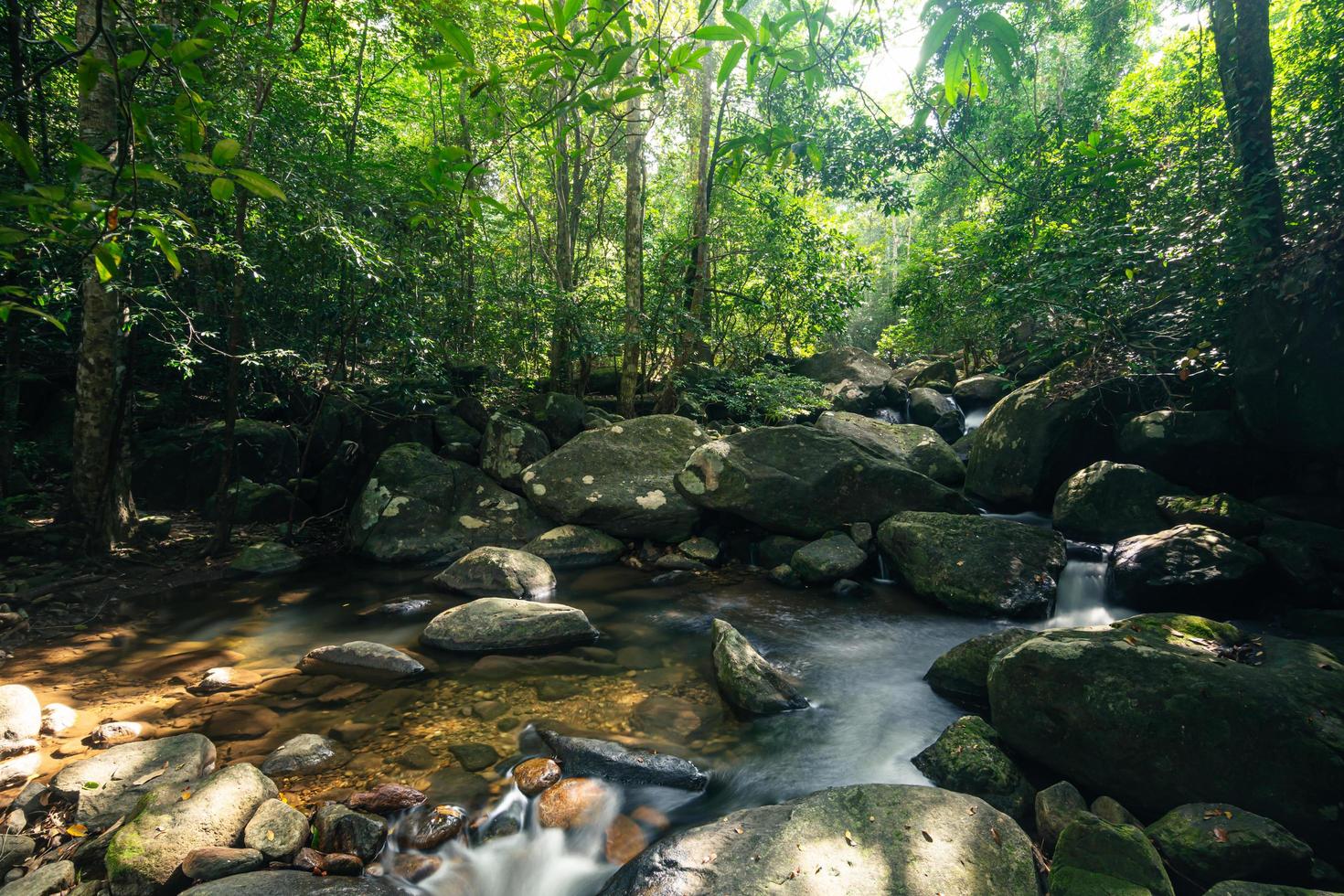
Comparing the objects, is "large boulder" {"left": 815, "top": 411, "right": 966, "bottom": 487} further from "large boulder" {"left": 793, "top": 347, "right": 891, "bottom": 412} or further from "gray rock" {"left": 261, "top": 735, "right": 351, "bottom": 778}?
"gray rock" {"left": 261, "top": 735, "right": 351, "bottom": 778}

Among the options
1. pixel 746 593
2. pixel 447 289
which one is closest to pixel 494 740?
pixel 746 593

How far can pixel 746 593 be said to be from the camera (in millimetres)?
6934

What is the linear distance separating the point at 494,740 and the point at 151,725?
7.18 ft

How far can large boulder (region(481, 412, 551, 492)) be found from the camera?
30.4 ft

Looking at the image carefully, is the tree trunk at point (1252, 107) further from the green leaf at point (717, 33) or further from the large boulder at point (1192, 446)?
the green leaf at point (717, 33)

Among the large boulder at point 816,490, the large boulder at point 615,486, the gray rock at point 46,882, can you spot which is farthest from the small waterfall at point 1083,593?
the gray rock at point 46,882

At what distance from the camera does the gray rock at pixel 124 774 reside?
9.88ft

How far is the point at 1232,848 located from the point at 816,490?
5.23m

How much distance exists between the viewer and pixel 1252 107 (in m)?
5.89

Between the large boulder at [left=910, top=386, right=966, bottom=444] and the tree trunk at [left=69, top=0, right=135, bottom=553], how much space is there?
13.0 m

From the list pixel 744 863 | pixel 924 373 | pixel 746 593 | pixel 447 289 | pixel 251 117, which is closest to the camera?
pixel 744 863

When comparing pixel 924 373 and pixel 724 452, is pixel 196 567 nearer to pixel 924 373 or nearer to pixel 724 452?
pixel 724 452

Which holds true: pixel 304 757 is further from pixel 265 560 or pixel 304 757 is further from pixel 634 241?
pixel 634 241

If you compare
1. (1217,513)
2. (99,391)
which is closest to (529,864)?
(99,391)
